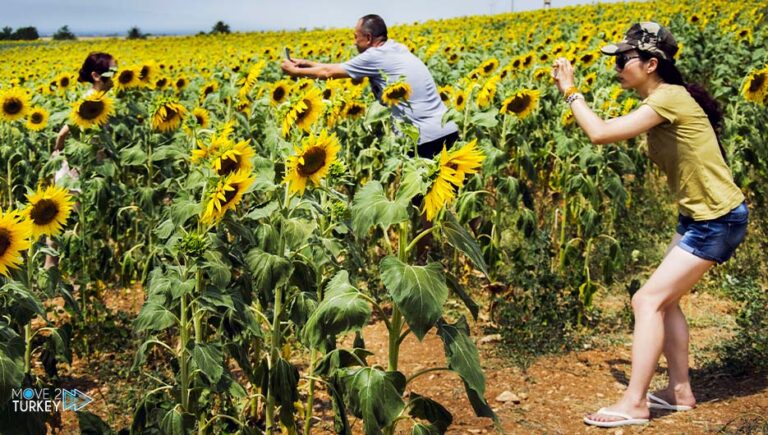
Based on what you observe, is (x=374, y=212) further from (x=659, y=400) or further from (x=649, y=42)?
(x=659, y=400)

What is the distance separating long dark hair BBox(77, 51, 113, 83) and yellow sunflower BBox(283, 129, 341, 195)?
9.51 ft

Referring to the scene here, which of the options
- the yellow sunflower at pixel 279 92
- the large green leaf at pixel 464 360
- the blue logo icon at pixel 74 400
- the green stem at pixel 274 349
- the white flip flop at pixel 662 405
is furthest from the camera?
the yellow sunflower at pixel 279 92

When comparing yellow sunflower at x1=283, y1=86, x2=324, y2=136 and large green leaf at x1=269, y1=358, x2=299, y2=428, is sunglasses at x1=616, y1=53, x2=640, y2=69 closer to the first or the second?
yellow sunflower at x1=283, y1=86, x2=324, y2=136

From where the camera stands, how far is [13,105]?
4969 millimetres

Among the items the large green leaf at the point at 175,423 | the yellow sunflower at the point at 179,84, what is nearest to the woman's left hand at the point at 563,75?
the large green leaf at the point at 175,423

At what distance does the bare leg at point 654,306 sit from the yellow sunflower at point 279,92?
237 centimetres

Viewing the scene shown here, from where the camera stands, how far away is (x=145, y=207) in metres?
4.48

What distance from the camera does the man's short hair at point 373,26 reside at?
16.7ft

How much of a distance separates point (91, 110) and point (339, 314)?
2.77 meters

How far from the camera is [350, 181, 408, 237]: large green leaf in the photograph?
85.3 inches

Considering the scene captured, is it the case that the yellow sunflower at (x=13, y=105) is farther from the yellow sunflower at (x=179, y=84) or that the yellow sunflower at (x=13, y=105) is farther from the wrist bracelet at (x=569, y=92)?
the wrist bracelet at (x=569, y=92)

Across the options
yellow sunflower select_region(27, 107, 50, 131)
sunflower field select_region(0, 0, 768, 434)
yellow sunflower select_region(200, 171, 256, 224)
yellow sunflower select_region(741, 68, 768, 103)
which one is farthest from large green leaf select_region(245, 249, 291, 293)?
yellow sunflower select_region(741, 68, 768, 103)

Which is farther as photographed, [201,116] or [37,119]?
[37,119]

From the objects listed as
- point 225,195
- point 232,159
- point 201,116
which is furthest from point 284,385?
point 201,116
